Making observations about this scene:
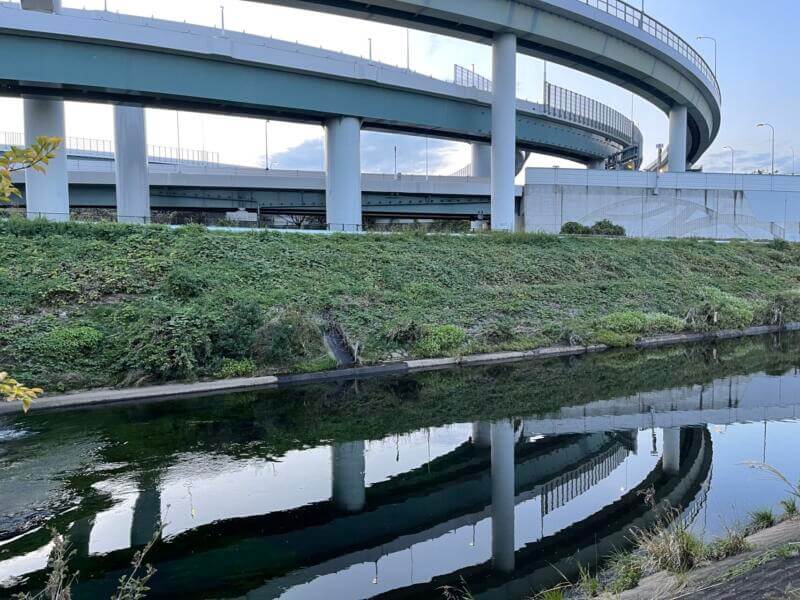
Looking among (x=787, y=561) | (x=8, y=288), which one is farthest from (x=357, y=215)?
(x=787, y=561)

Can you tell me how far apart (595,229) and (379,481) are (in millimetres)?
28158

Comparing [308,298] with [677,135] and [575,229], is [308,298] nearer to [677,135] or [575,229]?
[575,229]

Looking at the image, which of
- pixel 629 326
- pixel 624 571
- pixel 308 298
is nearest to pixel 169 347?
pixel 308 298

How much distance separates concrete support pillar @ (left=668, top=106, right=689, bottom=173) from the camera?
41.7m

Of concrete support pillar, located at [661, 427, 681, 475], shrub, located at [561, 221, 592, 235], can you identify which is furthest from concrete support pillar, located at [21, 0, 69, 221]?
shrub, located at [561, 221, 592, 235]

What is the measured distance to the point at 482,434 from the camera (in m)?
9.48

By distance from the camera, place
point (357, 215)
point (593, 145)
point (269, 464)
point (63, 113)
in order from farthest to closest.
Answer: point (593, 145)
point (357, 215)
point (63, 113)
point (269, 464)

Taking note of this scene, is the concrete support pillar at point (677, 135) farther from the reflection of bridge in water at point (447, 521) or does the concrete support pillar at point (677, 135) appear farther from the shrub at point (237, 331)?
the shrub at point (237, 331)

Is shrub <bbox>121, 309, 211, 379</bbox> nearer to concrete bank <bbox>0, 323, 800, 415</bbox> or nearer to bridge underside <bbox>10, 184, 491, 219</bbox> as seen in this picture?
concrete bank <bbox>0, 323, 800, 415</bbox>

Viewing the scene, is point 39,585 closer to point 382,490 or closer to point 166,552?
point 166,552

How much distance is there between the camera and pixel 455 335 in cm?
1599

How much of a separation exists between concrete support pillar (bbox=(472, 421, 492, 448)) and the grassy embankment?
518 centimetres

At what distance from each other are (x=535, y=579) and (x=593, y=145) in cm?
4984

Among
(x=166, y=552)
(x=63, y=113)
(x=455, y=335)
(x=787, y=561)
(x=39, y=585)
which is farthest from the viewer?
(x=63, y=113)
